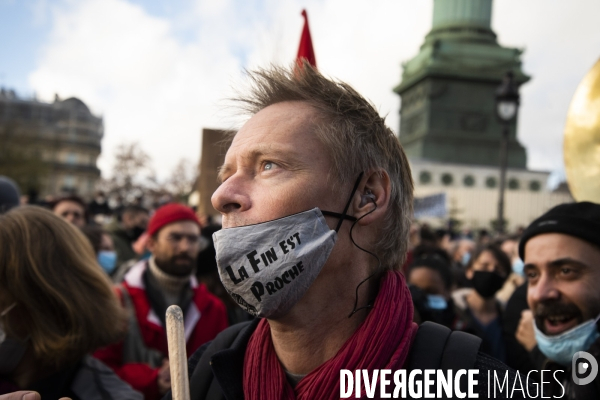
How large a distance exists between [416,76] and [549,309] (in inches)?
2492

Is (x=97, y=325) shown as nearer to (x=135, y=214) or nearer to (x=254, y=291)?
(x=254, y=291)

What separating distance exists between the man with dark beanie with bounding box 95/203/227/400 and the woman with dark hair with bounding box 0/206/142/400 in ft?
2.89

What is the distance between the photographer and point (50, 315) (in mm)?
2414

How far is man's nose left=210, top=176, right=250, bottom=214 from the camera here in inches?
72.4

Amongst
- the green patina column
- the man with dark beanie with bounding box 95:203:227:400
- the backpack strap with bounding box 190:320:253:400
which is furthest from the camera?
the green patina column

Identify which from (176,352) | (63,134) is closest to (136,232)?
(176,352)

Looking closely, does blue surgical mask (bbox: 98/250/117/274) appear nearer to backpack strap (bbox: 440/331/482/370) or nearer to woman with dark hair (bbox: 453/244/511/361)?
woman with dark hair (bbox: 453/244/511/361)

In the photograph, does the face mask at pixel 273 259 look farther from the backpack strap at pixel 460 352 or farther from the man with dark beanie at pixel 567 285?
the man with dark beanie at pixel 567 285

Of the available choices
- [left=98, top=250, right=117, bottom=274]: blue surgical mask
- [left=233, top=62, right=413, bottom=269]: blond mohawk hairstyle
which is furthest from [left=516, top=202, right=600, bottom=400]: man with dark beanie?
[left=98, top=250, right=117, bottom=274]: blue surgical mask

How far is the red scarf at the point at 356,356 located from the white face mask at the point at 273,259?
20 cm

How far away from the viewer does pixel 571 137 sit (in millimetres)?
3336

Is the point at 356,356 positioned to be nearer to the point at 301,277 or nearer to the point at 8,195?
the point at 301,277

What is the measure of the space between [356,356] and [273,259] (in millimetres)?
368

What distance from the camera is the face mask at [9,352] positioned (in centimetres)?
229
